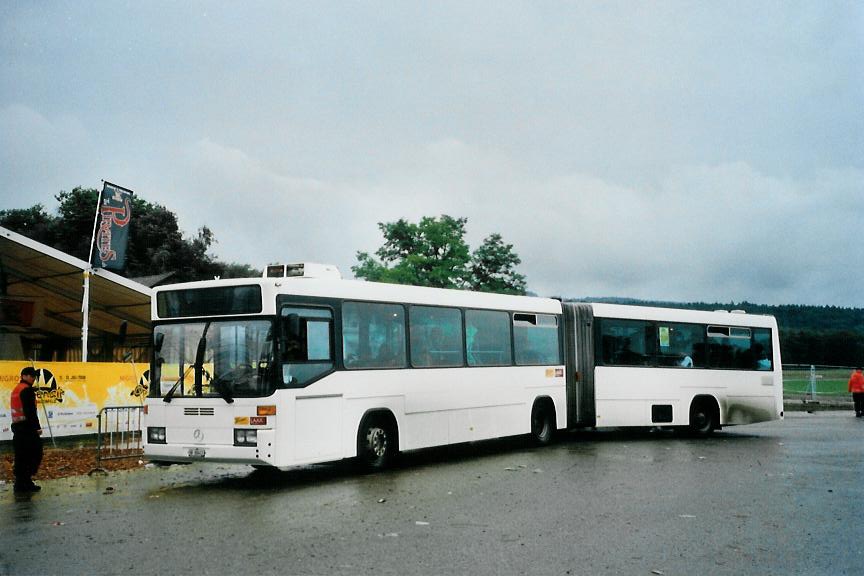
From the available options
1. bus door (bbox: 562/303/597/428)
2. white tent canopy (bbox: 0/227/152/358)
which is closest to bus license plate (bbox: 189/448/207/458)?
bus door (bbox: 562/303/597/428)

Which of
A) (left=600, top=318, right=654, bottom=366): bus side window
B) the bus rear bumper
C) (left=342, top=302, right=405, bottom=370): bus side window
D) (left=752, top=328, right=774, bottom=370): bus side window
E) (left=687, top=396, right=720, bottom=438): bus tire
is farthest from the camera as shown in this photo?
(left=752, top=328, right=774, bottom=370): bus side window

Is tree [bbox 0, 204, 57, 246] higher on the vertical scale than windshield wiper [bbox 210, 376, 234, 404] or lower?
higher

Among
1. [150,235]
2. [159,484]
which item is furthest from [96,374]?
[150,235]

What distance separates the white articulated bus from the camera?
12102 mm

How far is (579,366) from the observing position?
63.7 feet

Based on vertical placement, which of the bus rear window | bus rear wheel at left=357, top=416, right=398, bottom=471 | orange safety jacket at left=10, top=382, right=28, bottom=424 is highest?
the bus rear window

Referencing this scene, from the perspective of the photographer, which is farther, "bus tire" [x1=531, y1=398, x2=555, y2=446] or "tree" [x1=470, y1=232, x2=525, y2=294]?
"tree" [x1=470, y1=232, x2=525, y2=294]

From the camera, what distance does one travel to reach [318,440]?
491 inches

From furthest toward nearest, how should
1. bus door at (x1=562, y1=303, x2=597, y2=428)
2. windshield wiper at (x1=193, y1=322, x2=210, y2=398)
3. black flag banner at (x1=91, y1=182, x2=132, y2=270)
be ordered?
black flag banner at (x1=91, y1=182, x2=132, y2=270), bus door at (x1=562, y1=303, x2=597, y2=428), windshield wiper at (x1=193, y1=322, x2=210, y2=398)

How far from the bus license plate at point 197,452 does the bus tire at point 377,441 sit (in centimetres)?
246

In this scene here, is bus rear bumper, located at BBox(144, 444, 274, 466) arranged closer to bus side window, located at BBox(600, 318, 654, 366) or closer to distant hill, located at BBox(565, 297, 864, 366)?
bus side window, located at BBox(600, 318, 654, 366)

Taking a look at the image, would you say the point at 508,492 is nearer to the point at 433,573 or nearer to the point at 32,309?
the point at 433,573

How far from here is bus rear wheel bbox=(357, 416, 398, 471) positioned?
44.1 ft

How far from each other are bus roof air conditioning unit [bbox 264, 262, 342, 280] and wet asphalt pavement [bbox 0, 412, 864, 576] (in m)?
3.20
